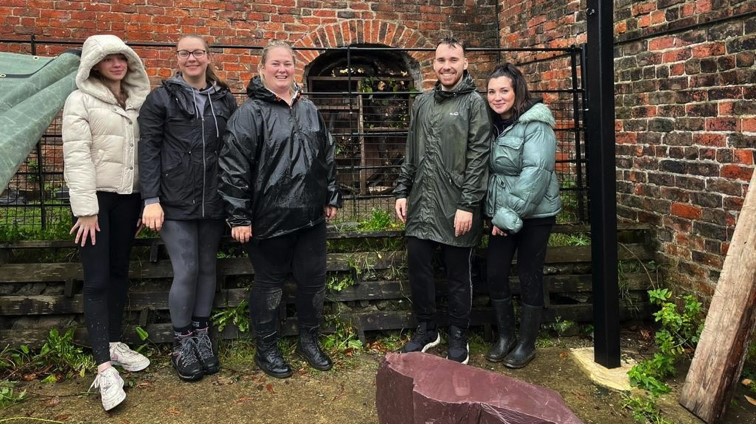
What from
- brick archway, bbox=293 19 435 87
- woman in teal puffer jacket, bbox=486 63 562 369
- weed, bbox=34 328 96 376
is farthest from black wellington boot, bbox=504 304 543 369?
brick archway, bbox=293 19 435 87

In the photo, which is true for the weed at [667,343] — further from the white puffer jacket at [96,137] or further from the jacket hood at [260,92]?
the white puffer jacket at [96,137]

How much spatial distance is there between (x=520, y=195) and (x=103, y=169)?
2.20 metres

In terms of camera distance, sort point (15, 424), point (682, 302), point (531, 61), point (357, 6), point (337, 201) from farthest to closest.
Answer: point (357, 6) → point (531, 61) → point (682, 302) → point (337, 201) → point (15, 424)

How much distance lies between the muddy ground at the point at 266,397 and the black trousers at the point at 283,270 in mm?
359

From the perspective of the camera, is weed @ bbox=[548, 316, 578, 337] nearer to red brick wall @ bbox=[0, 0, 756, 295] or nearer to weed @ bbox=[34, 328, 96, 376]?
red brick wall @ bbox=[0, 0, 756, 295]

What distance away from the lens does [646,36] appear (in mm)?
4168

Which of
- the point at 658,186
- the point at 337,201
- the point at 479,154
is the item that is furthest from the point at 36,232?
the point at 658,186

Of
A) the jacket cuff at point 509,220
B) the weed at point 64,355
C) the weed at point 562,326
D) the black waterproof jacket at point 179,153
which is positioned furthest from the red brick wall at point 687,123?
the weed at point 64,355

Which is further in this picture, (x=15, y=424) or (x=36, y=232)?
(x=36, y=232)

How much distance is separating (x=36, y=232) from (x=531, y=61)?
458cm

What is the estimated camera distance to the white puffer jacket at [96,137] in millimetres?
2902

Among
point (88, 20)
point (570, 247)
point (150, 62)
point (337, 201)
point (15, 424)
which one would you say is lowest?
point (15, 424)

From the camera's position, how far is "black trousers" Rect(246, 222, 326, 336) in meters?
3.29

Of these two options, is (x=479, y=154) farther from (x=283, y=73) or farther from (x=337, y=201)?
(x=283, y=73)
